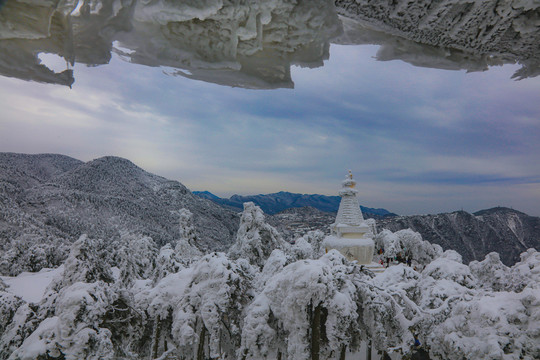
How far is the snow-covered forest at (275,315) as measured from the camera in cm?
488

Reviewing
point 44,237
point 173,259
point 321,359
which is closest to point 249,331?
point 321,359

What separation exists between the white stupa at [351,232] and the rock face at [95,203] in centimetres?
1430

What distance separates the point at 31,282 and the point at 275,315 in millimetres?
24592

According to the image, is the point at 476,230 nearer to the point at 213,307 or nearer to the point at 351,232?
the point at 351,232

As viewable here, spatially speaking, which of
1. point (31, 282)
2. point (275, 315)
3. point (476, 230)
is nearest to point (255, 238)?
point (275, 315)

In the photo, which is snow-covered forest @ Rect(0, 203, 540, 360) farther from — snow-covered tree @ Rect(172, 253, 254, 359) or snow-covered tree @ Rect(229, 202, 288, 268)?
snow-covered tree @ Rect(229, 202, 288, 268)

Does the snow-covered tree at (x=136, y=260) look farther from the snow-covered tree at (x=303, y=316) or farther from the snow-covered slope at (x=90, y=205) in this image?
the snow-covered tree at (x=303, y=316)

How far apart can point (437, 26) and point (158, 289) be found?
7.69 m

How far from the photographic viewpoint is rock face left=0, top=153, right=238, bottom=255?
36062 mm

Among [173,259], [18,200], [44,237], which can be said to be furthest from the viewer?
[18,200]

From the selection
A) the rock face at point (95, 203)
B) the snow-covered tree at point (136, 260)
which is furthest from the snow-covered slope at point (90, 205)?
the snow-covered tree at point (136, 260)

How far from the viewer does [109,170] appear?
64.2 meters

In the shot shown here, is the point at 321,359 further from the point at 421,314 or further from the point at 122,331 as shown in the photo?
the point at 122,331

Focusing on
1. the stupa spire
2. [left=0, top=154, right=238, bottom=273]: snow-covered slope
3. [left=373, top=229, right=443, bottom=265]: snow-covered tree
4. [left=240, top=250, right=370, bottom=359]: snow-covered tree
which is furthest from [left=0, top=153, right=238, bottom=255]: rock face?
[left=240, top=250, right=370, bottom=359]: snow-covered tree
